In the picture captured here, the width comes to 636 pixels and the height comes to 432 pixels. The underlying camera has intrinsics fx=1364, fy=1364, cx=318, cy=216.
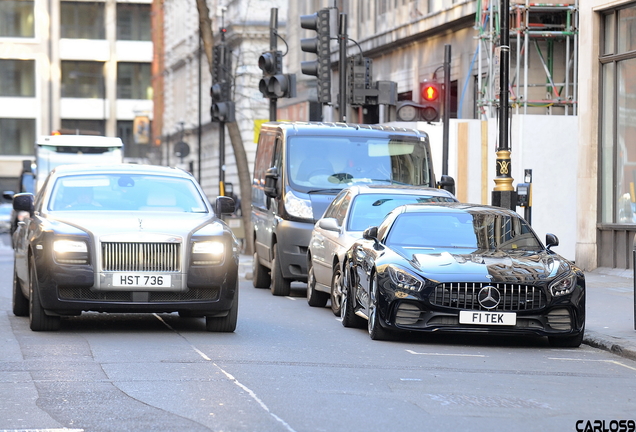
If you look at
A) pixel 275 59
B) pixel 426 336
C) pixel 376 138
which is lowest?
pixel 426 336

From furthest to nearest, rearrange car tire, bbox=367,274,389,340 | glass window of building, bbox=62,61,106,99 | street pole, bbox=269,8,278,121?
glass window of building, bbox=62,61,106,99 < street pole, bbox=269,8,278,121 < car tire, bbox=367,274,389,340

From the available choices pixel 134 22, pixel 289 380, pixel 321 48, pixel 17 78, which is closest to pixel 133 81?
pixel 134 22

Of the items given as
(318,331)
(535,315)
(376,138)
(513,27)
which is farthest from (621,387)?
(513,27)

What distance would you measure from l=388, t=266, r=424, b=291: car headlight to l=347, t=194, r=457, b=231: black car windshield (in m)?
3.62

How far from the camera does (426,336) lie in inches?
535

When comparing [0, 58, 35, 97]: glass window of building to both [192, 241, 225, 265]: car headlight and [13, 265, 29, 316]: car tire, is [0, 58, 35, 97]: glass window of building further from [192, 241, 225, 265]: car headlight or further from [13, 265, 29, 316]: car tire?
[192, 241, 225, 265]: car headlight

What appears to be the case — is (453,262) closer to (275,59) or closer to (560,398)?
(560,398)

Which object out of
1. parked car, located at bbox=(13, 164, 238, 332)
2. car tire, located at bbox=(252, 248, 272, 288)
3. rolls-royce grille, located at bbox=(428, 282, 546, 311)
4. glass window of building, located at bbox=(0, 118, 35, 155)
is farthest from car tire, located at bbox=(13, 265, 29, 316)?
glass window of building, located at bbox=(0, 118, 35, 155)

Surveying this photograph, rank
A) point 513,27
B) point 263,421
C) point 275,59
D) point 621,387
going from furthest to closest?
point 513,27 < point 275,59 < point 621,387 < point 263,421

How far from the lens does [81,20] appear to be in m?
96.6

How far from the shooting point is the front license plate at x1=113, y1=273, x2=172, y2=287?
1239 centimetres

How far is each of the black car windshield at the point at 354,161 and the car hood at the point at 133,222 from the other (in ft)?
20.8

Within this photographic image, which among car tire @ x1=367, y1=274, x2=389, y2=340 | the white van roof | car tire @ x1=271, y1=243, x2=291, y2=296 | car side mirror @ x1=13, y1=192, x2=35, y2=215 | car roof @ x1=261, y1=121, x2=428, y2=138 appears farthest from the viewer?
the white van roof

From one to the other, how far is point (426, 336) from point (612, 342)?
6.05 ft
